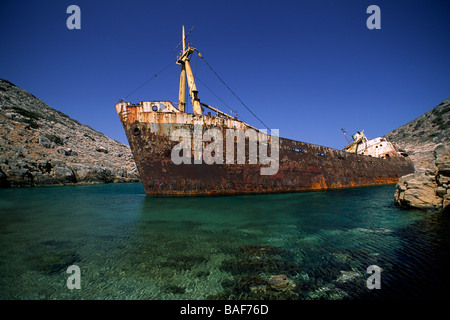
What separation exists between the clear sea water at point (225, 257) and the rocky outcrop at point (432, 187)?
0.85 metres

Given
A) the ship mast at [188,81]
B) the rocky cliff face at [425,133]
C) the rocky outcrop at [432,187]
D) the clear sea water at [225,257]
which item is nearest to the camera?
the clear sea water at [225,257]

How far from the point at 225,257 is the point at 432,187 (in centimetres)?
714

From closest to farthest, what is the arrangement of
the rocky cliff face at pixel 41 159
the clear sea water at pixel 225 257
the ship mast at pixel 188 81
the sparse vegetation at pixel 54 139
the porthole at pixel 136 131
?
the clear sea water at pixel 225 257 → the porthole at pixel 136 131 → the ship mast at pixel 188 81 → the rocky cliff face at pixel 41 159 → the sparse vegetation at pixel 54 139

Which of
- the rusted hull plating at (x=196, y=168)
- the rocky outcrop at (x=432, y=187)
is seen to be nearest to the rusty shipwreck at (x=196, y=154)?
the rusted hull plating at (x=196, y=168)

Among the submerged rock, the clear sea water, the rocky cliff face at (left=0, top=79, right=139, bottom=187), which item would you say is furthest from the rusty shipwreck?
the rocky cliff face at (left=0, top=79, right=139, bottom=187)

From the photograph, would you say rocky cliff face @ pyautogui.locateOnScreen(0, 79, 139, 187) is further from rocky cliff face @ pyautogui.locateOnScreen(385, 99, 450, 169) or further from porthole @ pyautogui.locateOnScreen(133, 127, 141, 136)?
rocky cliff face @ pyautogui.locateOnScreen(385, 99, 450, 169)

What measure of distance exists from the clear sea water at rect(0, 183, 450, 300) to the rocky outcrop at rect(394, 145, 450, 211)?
847 mm

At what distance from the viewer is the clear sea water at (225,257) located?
222cm

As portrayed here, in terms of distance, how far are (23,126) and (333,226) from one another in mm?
33612

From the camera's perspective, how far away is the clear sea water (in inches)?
87.6

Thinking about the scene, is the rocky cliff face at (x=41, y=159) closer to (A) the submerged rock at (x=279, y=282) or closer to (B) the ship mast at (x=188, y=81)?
(B) the ship mast at (x=188, y=81)

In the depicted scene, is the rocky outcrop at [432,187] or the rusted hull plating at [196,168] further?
the rusted hull plating at [196,168]

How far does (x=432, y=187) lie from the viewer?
603cm

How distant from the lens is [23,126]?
2355 centimetres
